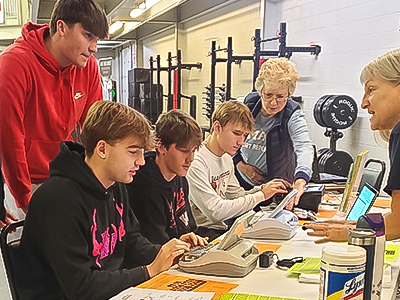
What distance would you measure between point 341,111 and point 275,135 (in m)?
1.77

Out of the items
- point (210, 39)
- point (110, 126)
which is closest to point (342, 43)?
point (110, 126)

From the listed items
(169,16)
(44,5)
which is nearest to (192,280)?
(169,16)

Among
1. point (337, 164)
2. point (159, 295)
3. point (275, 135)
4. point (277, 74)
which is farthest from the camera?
point (337, 164)

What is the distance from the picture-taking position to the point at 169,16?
1012 centimetres

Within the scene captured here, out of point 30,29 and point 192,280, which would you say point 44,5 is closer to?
point 30,29

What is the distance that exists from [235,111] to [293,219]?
0.64 meters

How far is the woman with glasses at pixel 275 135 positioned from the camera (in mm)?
2670

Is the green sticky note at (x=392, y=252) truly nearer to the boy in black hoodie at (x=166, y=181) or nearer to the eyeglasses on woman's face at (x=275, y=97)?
the boy in black hoodie at (x=166, y=181)

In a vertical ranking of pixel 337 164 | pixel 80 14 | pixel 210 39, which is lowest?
pixel 337 164

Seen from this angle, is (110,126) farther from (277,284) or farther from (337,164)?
(337,164)

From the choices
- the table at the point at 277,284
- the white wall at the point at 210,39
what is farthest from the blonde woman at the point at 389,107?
the white wall at the point at 210,39

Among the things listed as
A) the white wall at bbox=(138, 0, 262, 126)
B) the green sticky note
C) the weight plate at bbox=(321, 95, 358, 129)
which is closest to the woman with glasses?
the green sticky note

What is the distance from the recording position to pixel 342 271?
918mm

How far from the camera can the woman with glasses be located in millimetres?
2670
